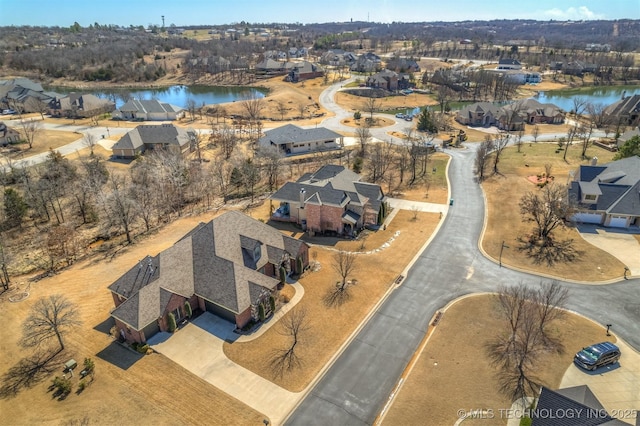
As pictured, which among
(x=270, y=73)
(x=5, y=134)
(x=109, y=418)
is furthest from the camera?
(x=270, y=73)

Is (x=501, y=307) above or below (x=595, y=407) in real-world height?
below

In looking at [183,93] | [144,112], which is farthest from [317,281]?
[183,93]

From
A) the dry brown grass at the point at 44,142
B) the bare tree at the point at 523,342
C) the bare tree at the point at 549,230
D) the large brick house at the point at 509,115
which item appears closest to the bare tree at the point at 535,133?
the large brick house at the point at 509,115

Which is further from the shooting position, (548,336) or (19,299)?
(19,299)

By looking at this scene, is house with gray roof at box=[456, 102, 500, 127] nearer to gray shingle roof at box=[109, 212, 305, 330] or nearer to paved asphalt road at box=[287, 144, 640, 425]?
paved asphalt road at box=[287, 144, 640, 425]

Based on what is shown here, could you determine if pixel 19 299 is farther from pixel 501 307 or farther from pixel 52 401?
pixel 501 307

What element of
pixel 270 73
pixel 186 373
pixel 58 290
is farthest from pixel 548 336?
pixel 270 73

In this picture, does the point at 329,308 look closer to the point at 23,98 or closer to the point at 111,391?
the point at 111,391
